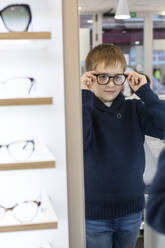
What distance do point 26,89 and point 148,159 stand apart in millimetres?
989

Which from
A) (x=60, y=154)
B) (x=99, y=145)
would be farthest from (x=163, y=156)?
(x=99, y=145)

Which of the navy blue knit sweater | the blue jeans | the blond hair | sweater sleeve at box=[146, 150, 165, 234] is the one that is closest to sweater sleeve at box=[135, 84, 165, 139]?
the navy blue knit sweater

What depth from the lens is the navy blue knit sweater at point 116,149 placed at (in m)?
1.32

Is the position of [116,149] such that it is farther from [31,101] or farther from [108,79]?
[31,101]

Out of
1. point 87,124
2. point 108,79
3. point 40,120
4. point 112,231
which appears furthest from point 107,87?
point 112,231

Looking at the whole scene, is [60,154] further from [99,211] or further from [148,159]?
[148,159]

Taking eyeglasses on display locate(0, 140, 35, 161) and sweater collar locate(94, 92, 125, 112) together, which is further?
sweater collar locate(94, 92, 125, 112)

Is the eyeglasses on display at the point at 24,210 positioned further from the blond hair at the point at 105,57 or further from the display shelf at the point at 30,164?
the blond hair at the point at 105,57

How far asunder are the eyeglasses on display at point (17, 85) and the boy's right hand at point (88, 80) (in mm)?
285

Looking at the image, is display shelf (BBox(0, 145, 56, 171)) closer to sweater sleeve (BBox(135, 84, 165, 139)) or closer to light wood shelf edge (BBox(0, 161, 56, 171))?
light wood shelf edge (BBox(0, 161, 56, 171))

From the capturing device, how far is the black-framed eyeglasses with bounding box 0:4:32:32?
98 cm

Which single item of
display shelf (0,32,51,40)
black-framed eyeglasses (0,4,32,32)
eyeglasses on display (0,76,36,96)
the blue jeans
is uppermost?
black-framed eyeglasses (0,4,32,32)

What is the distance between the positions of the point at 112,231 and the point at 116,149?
0.88 feet

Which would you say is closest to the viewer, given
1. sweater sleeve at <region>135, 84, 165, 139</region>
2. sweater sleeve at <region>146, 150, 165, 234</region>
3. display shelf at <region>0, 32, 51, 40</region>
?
sweater sleeve at <region>146, 150, 165, 234</region>
